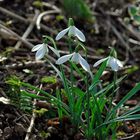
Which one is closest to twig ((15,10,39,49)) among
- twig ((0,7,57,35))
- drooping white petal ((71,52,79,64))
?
twig ((0,7,57,35))

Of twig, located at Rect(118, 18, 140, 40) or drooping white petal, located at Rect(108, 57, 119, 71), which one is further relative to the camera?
twig, located at Rect(118, 18, 140, 40)

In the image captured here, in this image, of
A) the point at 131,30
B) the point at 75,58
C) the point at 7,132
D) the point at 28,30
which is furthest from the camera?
the point at 131,30

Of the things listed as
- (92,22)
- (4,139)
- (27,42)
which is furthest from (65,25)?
(4,139)

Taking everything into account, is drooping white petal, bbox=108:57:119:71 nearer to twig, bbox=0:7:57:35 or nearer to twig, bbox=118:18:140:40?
twig, bbox=0:7:57:35

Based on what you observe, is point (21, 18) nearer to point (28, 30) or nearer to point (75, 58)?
point (28, 30)

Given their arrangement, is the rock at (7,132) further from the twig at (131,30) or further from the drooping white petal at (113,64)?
the twig at (131,30)

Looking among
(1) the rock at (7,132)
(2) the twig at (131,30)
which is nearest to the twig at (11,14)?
(2) the twig at (131,30)

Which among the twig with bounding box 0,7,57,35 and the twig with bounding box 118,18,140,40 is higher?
the twig with bounding box 0,7,57,35

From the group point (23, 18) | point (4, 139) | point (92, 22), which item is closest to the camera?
point (4, 139)

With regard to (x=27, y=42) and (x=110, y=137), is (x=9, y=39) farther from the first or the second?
(x=110, y=137)

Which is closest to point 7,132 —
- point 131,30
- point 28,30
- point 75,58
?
point 75,58

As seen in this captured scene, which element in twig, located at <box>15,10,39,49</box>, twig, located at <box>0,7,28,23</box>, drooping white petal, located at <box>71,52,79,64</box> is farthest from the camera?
twig, located at <box>0,7,28,23</box>
